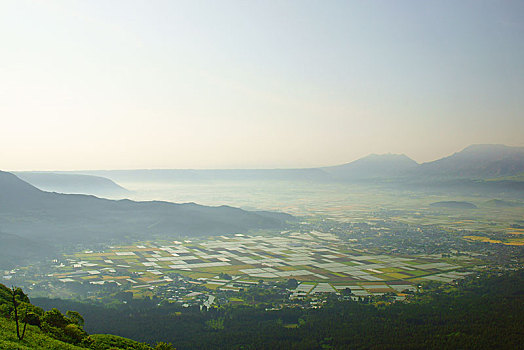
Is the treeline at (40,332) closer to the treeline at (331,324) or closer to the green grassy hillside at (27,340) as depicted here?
the green grassy hillside at (27,340)

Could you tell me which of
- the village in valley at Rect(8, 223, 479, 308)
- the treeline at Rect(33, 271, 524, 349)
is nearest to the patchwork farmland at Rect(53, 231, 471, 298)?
the village in valley at Rect(8, 223, 479, 308)

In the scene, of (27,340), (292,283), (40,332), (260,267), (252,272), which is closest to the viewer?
(27,340)

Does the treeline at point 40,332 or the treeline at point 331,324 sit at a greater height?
the treeline at point 40,332

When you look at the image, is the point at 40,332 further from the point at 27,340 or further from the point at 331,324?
the point at 331,324

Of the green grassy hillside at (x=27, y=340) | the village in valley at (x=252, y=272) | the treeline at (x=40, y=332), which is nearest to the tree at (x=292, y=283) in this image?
the village in valley at (x=252, y=272)

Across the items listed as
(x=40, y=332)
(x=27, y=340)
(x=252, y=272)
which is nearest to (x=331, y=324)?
(x=252, y=272)

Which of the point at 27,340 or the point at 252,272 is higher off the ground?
the point at 27,340

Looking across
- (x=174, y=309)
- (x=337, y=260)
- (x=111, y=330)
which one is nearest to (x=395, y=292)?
(x=337, y=260)

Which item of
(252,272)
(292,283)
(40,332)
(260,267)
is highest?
(40,332)

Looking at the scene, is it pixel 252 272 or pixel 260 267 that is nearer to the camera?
pixel 252 272
